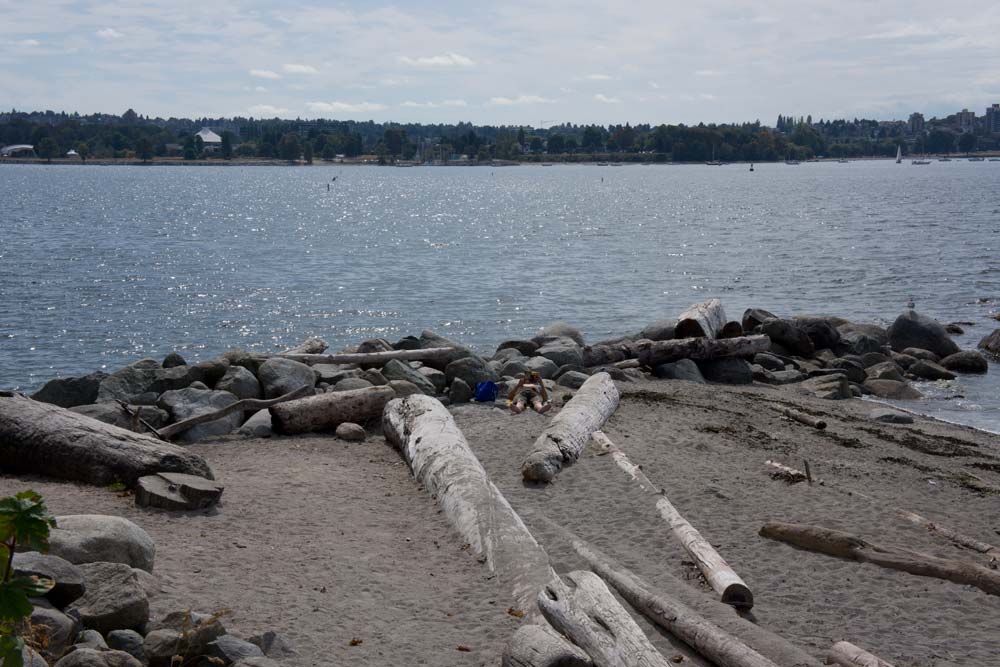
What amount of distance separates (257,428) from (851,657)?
7.91 metres

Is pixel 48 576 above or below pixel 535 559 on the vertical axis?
above

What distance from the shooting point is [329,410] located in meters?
12.7

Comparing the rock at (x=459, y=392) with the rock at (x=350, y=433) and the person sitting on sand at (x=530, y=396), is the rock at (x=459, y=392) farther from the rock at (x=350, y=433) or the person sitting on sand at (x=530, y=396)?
the rock at (x=350, y=433)

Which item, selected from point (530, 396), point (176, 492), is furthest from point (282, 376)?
point (176, 492)

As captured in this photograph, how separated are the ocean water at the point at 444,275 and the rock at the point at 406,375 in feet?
27.8

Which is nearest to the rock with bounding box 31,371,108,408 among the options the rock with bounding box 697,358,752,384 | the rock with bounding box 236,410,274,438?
the rock with bounding box 236,410,274,438

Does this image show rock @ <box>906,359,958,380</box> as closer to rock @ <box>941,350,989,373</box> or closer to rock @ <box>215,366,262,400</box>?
rock @ <box>941,350,989,373</box>

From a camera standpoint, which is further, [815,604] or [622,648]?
[815,604]

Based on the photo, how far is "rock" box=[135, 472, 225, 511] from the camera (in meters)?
8.59

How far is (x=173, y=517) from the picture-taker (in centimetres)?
848

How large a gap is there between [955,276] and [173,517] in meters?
34.5

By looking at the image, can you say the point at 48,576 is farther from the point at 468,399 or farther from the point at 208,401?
the point at 468,399

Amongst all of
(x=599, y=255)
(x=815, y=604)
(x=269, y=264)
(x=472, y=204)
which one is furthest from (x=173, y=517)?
(x=472, y=204)

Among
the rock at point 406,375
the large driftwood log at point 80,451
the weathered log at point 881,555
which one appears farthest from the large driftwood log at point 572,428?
the large driftwood log at point 80,451
